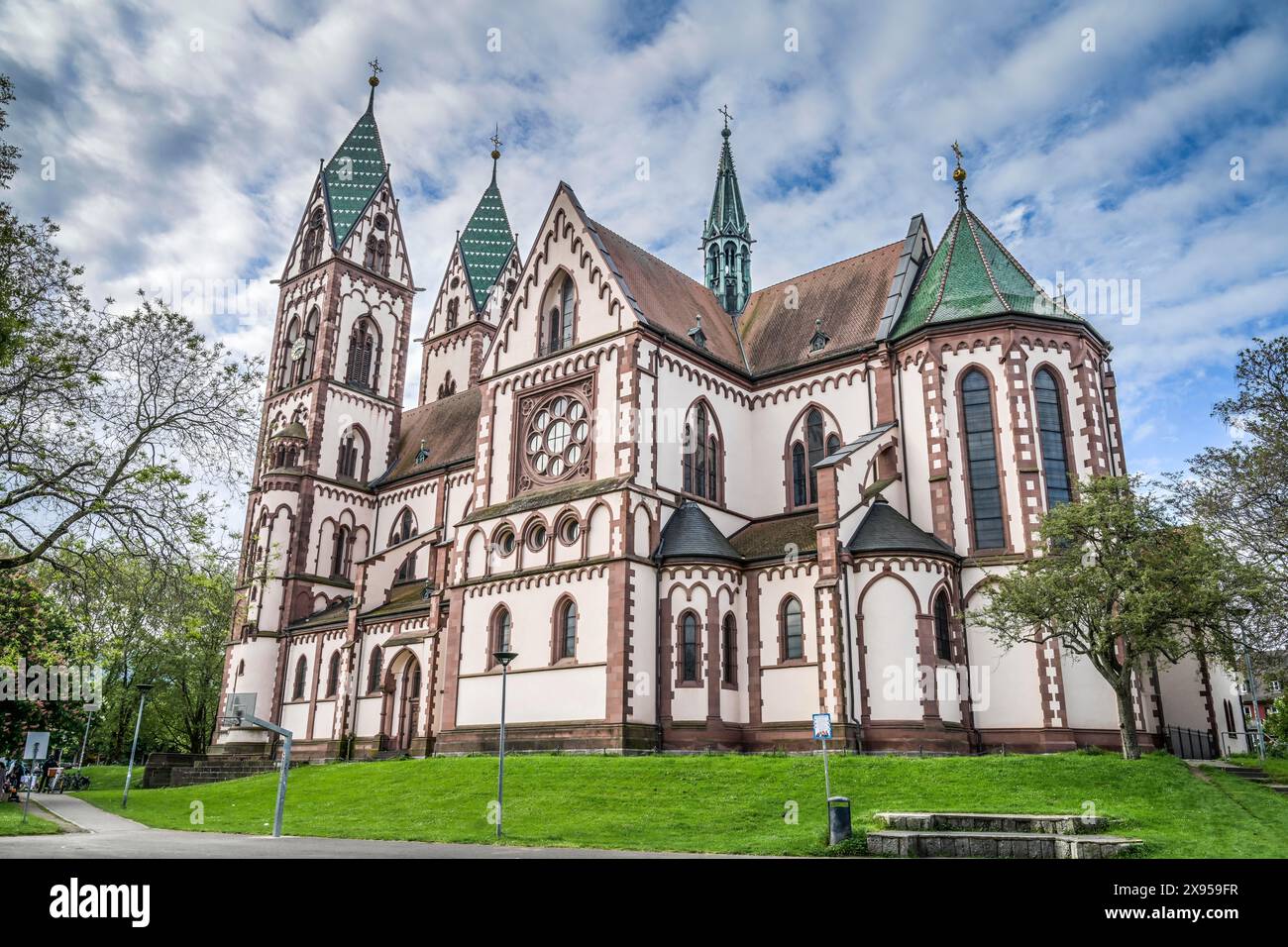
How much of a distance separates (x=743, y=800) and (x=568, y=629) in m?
11.5

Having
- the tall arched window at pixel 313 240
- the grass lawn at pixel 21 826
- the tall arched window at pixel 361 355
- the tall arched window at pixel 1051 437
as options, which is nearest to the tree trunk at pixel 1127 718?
the tall arched window at pixel 1051 437

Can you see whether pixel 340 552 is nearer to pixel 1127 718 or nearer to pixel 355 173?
pixel 355 173

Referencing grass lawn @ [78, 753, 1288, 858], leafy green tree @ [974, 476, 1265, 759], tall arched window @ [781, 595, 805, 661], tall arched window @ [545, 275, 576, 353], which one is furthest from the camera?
tall arched window @ [545, 275, 576, 353]

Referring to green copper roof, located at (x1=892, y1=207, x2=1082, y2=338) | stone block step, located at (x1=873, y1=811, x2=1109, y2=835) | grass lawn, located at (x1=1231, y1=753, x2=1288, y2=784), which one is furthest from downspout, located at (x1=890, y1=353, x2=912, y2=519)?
stone block step, located at (x1=873, y1=811, x2=1109, y2=835)

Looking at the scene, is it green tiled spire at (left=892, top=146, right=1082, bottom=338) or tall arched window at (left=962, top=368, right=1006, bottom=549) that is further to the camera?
green tiled spire at (left=892, top=146, right=1082, bottom=338)

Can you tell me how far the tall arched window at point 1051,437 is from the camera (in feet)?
101

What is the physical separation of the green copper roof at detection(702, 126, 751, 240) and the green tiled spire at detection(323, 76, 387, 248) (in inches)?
836

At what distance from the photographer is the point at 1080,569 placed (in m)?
24.8

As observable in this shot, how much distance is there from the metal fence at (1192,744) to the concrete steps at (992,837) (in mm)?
15421

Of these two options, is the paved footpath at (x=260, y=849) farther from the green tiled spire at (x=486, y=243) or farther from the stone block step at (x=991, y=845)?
the green tiled spire at (x=486, y=243)

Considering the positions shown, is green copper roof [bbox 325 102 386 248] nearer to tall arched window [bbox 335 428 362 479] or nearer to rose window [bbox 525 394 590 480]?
A: tall arched window [bbox 335 428 362 479]

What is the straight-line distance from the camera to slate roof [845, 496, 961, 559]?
95.2ft
